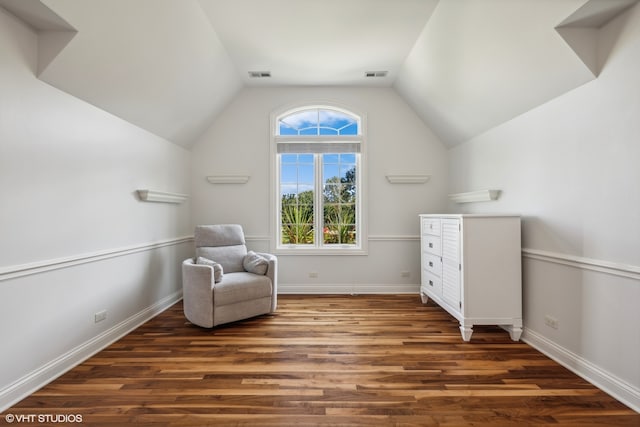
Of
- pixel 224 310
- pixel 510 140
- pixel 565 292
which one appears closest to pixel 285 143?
pixel 224 310

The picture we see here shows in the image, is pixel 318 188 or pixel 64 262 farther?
pixel 318 188

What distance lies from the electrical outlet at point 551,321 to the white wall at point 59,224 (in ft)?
11.8

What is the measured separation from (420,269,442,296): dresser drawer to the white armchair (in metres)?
1.79

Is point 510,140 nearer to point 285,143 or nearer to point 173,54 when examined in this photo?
point 285,143

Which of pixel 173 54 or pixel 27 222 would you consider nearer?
pixel 27 222

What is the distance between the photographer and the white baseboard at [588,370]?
1728 mm

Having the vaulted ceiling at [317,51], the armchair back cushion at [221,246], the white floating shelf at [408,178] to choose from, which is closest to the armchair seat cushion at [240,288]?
the armchair back cushion at [221,246]

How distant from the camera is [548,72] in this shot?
7.12 ft

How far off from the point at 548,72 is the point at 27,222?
12.1 feet

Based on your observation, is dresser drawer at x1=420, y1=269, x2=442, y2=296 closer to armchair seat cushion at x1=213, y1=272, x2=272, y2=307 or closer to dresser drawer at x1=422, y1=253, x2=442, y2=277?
dresser drawer at x1=422, y1=253, x2=442, y2=277

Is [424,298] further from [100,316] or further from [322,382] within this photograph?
[100,316]

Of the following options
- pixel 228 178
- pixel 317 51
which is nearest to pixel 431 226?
→ pixel 317 51

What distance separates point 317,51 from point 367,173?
5.41 feet

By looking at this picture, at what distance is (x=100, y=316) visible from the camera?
7.99 feet
